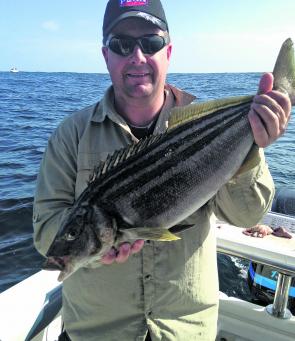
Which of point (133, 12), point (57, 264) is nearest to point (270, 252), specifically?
point (57, 264)

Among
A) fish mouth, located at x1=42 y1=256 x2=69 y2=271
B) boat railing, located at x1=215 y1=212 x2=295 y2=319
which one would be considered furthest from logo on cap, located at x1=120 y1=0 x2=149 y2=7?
boat railing, located at x1=215 y1=212 x2=295 y2=319

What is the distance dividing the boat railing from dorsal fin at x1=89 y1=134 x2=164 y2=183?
1.98 metres

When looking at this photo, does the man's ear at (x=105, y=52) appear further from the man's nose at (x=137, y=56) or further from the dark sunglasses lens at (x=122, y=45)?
the man's nose at (x=137, y=56)

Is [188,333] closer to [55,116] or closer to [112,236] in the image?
[112,236]

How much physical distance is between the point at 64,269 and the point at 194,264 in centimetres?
103

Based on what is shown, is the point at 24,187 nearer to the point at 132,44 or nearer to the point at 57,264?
the point at 132,44

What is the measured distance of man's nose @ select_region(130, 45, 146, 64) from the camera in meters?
3.21

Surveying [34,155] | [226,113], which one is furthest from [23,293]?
[34,155]

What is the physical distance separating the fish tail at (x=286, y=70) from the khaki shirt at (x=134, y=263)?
48 cm

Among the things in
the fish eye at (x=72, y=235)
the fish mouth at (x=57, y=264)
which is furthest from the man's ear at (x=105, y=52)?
the fish mouth at (x=57, y=264)

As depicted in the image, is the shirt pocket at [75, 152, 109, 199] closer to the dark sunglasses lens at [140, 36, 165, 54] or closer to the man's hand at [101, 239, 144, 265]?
the man's hand at [101, 239, 144, 265]

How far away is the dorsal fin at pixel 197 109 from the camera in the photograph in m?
2.72

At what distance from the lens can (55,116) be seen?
84.8 ft

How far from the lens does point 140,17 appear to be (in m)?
3.29
